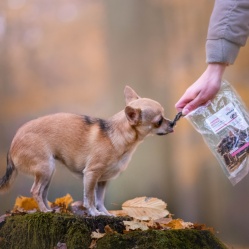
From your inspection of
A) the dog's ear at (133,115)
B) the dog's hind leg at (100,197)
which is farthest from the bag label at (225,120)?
the dog's hind leg at (100,197)

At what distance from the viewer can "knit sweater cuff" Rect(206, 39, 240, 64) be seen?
2.52 m

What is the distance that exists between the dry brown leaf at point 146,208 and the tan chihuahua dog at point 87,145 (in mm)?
174

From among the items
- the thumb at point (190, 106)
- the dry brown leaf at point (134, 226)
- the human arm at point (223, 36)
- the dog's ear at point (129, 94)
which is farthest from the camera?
the dog's ear at point (129, 94)

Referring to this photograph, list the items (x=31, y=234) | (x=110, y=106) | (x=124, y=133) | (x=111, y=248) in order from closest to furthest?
1. (x=111, y=248)
2. (x=31, y=234)
3. (x=124, y=133)
4. (x=110, y=106)

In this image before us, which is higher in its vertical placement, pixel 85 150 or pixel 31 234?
pixel 85 150

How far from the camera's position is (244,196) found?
4254 millimetres

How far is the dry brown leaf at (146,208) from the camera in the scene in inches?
116

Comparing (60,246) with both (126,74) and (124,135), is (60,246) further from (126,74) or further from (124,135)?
(126,74)

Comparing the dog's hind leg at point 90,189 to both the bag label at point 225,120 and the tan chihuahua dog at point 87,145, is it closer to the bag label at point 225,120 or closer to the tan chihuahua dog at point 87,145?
the tan chihuahua dog at point 87,145

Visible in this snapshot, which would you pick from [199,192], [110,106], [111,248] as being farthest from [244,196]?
[111,248]

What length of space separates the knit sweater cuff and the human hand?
→ 5 centimetres

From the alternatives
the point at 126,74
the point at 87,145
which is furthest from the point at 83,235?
the point at 126,74

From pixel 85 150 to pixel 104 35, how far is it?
1444mm

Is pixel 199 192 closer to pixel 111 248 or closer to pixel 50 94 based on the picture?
pixel 50 94
